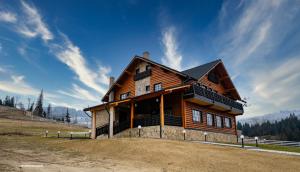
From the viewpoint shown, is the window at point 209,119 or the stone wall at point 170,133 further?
the window at point 209,119

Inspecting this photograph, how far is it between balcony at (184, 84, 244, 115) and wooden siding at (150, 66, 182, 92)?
7.42ft

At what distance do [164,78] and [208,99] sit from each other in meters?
5.17

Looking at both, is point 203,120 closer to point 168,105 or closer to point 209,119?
point 209,119

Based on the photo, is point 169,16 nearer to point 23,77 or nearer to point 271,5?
point 271,5

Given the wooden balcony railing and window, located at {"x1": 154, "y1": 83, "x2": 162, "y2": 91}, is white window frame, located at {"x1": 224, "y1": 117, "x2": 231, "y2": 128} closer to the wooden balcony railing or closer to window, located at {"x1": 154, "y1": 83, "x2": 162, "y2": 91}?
the wooden balcony railing

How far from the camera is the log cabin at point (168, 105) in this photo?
1927cm

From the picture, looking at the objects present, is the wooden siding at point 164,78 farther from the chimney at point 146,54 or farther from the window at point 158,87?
the chimney at point 146,54

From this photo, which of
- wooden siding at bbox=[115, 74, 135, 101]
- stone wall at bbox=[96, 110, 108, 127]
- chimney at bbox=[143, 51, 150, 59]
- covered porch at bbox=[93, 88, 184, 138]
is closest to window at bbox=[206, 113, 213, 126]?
covered porch at bbox=[93, 88, 184, 138]

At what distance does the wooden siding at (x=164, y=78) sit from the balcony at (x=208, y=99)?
7.42ft

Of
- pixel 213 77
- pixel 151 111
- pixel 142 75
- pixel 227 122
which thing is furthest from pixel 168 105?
pixel 227 122

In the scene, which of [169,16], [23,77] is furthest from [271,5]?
[23,77]

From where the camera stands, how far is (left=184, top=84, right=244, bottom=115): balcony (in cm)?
1990

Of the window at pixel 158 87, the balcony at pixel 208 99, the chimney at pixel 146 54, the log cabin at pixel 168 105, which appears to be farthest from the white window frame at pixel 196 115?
the chimney at pixel 146 54

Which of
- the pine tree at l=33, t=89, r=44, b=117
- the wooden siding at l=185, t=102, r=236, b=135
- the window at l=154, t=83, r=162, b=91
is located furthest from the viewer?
the pine tree at l=33, t=89, r=44, b=117
